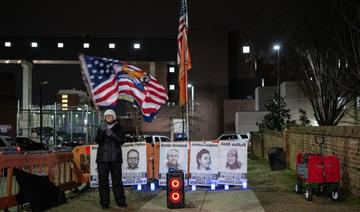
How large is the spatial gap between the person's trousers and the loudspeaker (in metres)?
1.06

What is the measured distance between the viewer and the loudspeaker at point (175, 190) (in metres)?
10.9

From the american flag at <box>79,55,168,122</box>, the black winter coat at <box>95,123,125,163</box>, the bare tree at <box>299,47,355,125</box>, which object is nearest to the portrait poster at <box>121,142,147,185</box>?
the american flag at <box>79,55,168,122</box>

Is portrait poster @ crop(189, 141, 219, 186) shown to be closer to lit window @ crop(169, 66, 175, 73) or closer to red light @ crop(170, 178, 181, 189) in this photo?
red light @ crop(170, 178, 181, 189)

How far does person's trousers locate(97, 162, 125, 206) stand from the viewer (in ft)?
36.0

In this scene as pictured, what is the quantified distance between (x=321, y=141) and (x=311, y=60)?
32.0 feet

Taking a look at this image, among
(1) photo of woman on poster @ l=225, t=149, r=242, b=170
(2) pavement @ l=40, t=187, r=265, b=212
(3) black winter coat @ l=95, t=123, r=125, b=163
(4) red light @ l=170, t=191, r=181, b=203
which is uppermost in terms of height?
(3) black winter coat @ l=95, t=123, r=125, b=163

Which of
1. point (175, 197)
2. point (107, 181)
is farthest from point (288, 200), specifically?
point (107, 181)

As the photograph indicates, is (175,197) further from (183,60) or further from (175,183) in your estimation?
(183,60)

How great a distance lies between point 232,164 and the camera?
45.7 feet

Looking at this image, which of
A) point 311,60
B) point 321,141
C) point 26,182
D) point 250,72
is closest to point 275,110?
point 311,60

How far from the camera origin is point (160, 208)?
11008 millimetres

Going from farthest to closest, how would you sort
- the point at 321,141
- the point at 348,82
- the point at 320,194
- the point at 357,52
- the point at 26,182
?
1. the point at 348,82
2. the point at 357,52
3. the point at 321,141
4. the point at 320,194
5. the point at 26,182

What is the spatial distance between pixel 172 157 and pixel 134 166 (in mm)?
1040

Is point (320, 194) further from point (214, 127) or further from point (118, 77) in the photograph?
point (214, 127)
